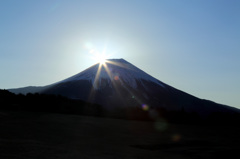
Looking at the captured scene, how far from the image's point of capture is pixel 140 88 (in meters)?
192

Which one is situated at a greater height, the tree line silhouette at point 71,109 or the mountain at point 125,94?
the mountain at point 125,94

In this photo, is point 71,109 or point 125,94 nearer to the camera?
point 71,109

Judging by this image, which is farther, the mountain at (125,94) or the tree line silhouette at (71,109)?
the mountain at (125,94)

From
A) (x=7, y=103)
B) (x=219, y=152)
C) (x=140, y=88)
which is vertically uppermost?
(x=140, y=88)

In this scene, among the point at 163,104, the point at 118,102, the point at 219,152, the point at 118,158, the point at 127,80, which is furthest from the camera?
the point at 127,80

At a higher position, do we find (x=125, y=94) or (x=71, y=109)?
(x=125, y=94)

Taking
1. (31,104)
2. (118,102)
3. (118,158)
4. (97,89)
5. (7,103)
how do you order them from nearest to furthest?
1. (118,158)
2. (7,103)
3. (31,104)
4. (118,102)
5. (97,89)

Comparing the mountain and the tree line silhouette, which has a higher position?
the mountain

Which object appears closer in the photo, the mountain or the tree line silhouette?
the tree line silhouette

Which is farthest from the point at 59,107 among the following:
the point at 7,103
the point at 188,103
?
the point at 188,103

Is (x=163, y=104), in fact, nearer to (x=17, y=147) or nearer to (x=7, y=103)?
(x=7, y=103)

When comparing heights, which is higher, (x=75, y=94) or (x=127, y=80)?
(x=127, y=80)

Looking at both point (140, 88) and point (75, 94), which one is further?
point (140, 88)

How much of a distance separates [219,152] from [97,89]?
172115 mm
